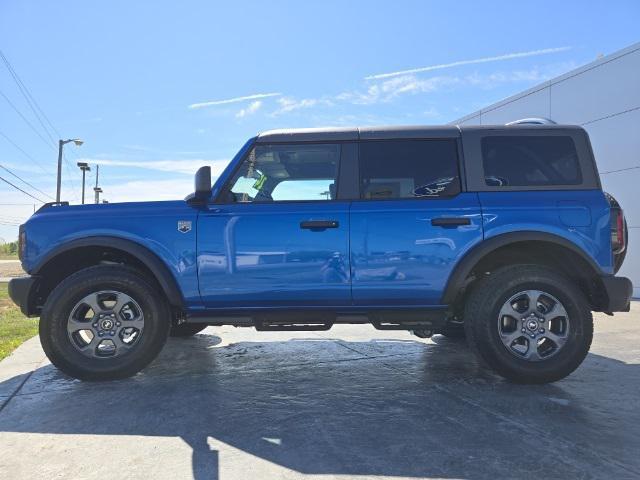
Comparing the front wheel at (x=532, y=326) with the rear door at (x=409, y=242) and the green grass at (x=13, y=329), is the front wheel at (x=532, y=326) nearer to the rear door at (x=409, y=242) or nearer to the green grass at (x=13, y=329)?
the rear door at (x=409, y=242)

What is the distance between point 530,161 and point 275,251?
2209mm

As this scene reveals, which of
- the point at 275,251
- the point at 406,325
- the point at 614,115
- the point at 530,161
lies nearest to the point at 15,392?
the point at 275,251

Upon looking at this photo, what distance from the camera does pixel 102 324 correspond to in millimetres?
3990

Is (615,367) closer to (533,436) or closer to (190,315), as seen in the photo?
(533,436)

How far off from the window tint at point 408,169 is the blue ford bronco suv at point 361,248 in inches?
0.5

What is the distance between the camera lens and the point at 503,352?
12.5ft

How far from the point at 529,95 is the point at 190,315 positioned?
12315 mm

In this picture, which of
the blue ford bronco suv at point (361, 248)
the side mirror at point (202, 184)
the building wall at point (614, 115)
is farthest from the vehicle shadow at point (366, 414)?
the building wall at point (614, 115)

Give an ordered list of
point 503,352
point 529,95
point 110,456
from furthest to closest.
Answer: point 529,95
point 503,352
point 110,456

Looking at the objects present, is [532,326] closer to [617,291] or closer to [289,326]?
[617,291]

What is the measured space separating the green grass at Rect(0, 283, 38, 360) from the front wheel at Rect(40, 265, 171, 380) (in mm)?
1636

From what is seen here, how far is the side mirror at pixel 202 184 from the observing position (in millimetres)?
3977

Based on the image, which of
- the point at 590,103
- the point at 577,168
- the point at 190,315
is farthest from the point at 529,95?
the point at 190,315

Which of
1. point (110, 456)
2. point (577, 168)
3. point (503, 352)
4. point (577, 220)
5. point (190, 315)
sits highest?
point (577, 168)
